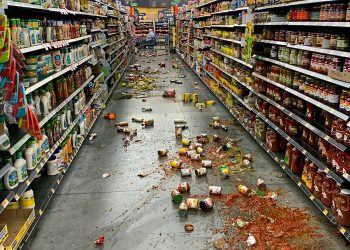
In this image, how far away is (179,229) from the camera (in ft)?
11.3

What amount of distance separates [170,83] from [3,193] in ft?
31.1

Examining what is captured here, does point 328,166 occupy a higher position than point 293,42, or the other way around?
point 293,42

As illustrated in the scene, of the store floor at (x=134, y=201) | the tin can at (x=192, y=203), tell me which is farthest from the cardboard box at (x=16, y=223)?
the tin can at (x=192, y=203)

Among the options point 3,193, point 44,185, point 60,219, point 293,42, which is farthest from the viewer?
point 293,42

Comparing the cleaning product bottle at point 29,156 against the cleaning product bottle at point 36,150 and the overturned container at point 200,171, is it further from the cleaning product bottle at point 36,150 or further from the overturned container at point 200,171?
the overturned container at point 200,171

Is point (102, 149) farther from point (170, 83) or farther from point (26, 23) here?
point (170, 83)

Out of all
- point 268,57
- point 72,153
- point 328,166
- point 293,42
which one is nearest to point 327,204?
point 328,166

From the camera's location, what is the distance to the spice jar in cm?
326

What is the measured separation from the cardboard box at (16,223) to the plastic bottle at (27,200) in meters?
0.13

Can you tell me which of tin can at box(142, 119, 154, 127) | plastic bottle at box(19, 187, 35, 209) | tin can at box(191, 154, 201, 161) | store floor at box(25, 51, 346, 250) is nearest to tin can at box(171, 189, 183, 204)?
store floor at box(25, 51, 346, 250)

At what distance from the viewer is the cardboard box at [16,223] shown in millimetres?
2793

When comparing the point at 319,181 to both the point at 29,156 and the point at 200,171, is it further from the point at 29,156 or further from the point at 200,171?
the point at 29,156

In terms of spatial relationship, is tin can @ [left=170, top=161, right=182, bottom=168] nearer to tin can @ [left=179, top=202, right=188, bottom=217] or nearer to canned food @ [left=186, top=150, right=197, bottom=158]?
canned food @ [left=186, top=150, right=197, bottom=158]

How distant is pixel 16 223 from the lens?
306 cm
